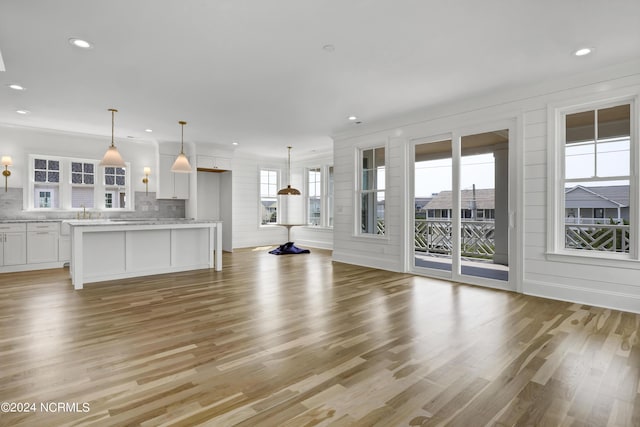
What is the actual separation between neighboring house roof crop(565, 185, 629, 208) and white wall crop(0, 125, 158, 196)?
8.39m

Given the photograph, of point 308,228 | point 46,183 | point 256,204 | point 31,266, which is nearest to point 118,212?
point 46,183

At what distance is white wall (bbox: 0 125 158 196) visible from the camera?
668 cm

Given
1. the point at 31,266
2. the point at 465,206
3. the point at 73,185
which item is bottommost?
the point at 31,266

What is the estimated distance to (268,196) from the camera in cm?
A: 1046

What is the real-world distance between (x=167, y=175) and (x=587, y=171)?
8179mm

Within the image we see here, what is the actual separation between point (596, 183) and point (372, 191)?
11.5ft

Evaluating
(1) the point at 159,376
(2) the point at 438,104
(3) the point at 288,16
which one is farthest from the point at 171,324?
(2) the point at 438,104

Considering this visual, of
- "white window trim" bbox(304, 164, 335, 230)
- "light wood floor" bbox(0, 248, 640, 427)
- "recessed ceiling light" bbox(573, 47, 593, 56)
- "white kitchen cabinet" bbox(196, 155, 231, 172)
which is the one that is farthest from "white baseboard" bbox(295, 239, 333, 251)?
"recessed ceiling light" bbox(573, 47, 593, 56)

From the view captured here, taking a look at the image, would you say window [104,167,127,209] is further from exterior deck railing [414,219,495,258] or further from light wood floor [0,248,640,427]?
exterior deck railing [414,219,495,258]

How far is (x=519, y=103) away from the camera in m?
4.63

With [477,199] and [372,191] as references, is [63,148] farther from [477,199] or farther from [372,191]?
[477,199]

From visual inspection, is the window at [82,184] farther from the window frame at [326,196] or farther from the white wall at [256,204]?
the window frame at [326,196]

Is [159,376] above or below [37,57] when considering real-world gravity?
below

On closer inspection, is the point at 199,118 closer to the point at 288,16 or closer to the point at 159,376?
the point at 288,16
